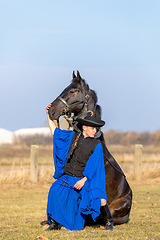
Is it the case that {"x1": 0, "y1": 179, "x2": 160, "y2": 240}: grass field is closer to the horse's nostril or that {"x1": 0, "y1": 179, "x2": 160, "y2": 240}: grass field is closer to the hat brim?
the hat brim

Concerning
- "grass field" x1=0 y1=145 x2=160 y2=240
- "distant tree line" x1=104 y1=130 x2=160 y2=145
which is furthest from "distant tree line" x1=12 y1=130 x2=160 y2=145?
"grass field" x1=0 y1=145 x2=160 y2=240

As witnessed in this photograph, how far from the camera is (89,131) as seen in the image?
6.03 m

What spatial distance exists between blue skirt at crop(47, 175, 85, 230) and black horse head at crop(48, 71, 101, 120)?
114 cm

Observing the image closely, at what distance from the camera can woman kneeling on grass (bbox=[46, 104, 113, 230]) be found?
5.74m

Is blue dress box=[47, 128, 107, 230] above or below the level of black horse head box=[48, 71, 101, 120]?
below

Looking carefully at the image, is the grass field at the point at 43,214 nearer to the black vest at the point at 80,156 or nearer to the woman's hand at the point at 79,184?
the woman's hand at the point at 79,184

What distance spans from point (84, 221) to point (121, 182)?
903mm

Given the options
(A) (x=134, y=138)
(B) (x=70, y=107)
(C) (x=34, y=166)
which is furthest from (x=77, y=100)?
(A) (x=134, y=138)

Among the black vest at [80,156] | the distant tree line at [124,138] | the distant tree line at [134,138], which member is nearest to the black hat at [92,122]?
the black vest at [80,156]

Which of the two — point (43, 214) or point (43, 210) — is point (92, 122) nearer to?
point (43, 214)

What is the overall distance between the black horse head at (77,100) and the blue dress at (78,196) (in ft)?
2.24

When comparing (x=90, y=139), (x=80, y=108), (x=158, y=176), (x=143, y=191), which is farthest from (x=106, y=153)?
(x=158, y=176)

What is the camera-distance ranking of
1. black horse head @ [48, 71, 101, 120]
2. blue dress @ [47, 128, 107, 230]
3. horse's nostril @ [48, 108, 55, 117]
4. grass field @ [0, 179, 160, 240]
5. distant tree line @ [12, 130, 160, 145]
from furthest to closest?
1. distant tree line @ [12, 130, 160, 145]
2. black horse head @ [48, 71, 101, 120]
3. horse's nostril @ [48, 108, 55, 117]
4. blue dress @ [47, 128, 107, 230]
5. grass field @ [0, 179, 160, 240]

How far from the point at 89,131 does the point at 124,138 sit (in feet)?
137
